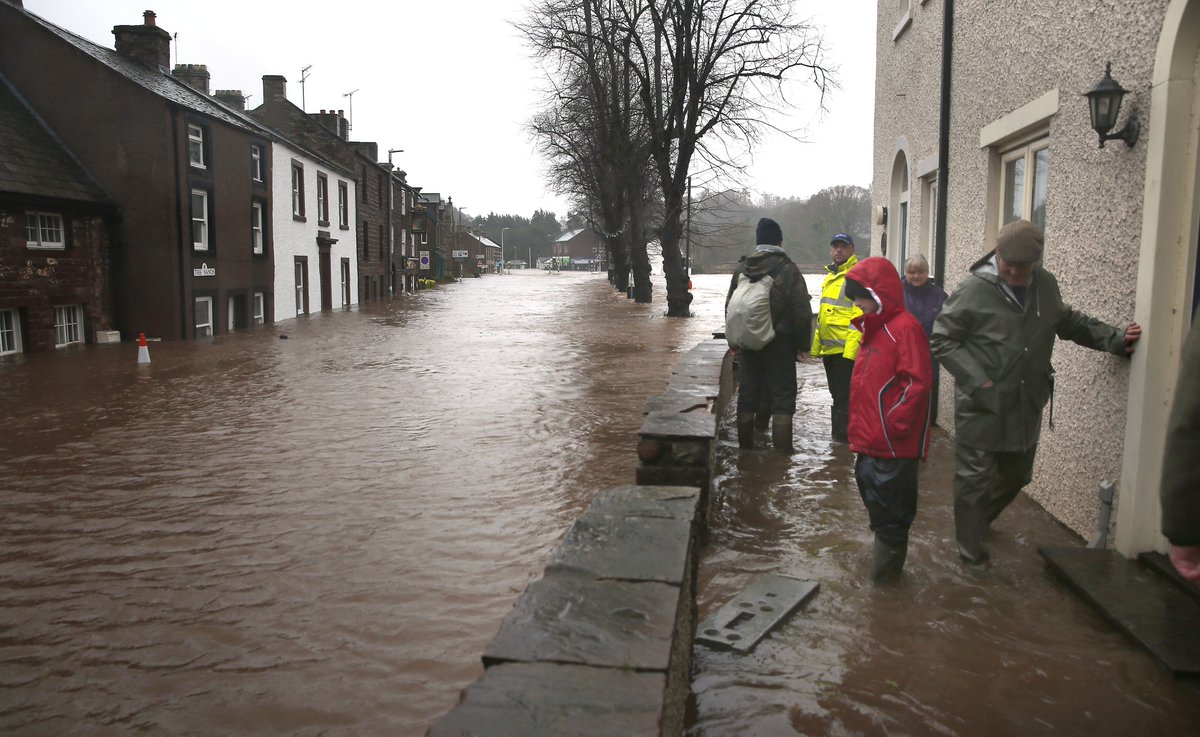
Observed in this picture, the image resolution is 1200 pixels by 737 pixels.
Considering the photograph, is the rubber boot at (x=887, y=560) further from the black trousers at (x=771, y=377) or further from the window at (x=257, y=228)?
the window at (x=257, y=228)

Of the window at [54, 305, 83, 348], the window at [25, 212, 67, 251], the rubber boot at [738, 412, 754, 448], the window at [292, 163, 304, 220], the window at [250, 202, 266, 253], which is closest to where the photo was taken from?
the rubber boot at [738, 412, 754, 448]

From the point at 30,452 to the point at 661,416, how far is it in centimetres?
663

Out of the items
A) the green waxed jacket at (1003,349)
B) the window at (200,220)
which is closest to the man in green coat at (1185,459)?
the green waxed jacket at (1003,349)

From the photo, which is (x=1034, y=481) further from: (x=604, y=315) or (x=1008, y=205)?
(x=604, y=315)

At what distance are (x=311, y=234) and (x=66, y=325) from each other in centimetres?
1343

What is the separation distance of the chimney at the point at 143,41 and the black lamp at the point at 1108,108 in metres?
24.9

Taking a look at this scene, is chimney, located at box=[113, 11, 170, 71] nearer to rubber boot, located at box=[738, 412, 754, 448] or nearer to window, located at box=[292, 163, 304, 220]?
window, located at box=[292, 163, 304, 220]

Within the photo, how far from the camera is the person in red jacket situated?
14.6ft

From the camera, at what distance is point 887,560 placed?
4.61 m

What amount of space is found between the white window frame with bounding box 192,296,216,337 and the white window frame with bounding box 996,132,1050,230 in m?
19.3

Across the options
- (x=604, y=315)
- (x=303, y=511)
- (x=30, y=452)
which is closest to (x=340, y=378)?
(x=30, y=452)

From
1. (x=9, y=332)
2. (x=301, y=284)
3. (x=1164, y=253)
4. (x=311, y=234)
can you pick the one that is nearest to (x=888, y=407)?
(x=1164, y=253)

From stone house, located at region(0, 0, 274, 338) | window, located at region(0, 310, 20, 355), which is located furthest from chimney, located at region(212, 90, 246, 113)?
window, located at region(0, 310, 20, 355)

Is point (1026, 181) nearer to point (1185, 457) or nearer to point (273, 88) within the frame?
point (1185, 457)
